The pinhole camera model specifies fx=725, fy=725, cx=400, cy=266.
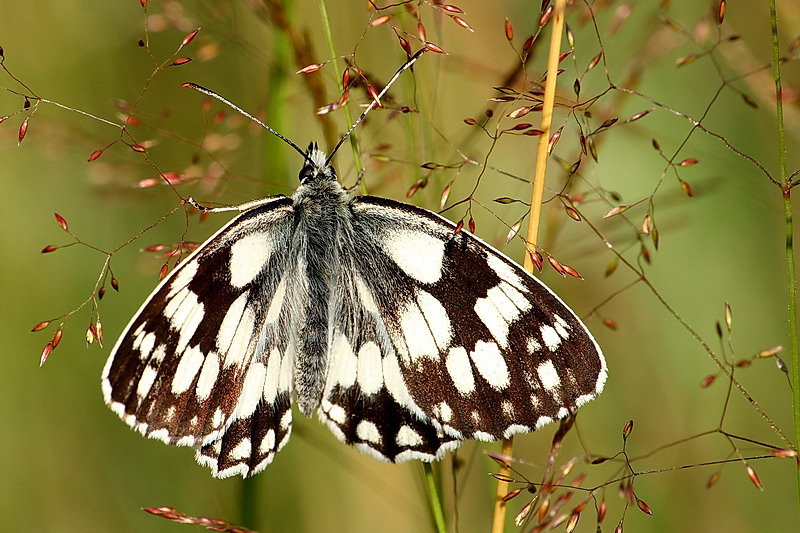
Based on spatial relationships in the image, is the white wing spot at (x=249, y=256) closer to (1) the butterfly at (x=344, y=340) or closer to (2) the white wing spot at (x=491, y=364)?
(1) the butterfly at (x=344, y=340)

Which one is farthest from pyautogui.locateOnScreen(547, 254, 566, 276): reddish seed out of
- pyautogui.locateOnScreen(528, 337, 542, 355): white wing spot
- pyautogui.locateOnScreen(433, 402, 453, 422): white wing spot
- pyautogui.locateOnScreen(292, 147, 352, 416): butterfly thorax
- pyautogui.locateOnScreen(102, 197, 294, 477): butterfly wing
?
pyautogui.locateOnScreen(102, 197, 294, 477): butterfly wing

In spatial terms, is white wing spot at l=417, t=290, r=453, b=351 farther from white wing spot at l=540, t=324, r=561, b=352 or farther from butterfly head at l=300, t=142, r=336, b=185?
butterfly head at l=300, t=142, r=336, b=185

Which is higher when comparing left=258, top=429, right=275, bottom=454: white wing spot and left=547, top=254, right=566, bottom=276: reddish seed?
left=547, top=254, right=566, bottom=276: reddish seed

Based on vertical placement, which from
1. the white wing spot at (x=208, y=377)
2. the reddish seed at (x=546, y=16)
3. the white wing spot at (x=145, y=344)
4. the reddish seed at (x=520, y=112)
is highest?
the reddish seed at (x=546, y=16)

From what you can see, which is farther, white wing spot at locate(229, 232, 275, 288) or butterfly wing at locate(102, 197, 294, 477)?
white wing spot at locate(229, 232, 275, 288)

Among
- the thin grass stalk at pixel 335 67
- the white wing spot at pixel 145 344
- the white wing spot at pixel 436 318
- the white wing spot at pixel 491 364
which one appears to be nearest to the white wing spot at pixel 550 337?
the white wing spot at pixel 491 364

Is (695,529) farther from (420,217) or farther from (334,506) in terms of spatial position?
(420,217)

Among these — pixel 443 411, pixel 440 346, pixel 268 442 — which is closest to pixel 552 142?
pixel 440 346

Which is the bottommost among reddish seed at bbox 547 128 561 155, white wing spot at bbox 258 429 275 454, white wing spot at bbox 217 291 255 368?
white wing spot at bbox 258 429 275 454
